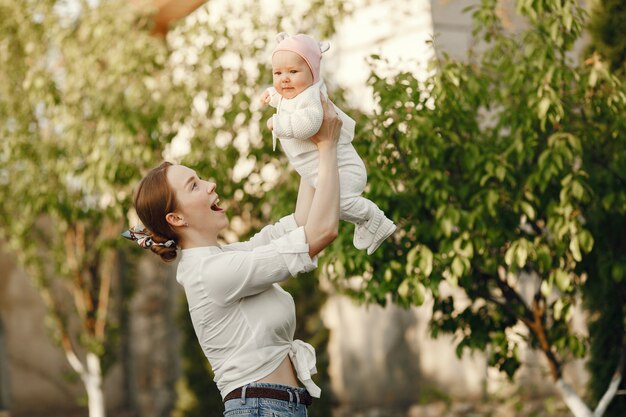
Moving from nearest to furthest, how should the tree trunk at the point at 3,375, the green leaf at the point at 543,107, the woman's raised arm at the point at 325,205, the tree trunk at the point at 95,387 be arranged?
the woman's raised arm at the point at 325,205, the green leaf at the point at 543,107, the tree trunk at the point at 95,387, the tree trunk at the point at 3,375

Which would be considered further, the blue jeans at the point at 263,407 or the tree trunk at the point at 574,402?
the tree trunk at the point at 574,402

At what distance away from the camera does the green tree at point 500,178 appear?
12.4ft

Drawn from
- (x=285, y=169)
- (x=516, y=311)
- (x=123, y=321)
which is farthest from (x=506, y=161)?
(x=123, y=321)

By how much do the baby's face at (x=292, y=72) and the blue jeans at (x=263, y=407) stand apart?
81 centimetres

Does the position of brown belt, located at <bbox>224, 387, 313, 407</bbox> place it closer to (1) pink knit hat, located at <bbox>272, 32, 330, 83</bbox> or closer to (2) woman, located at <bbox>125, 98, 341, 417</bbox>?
(2) woman, located at <bbox>125, 98, 341, 417</bbox>

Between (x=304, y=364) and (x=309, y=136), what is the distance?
67 centimetres

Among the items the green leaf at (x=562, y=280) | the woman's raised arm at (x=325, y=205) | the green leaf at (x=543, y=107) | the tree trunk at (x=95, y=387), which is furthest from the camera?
the tree trunk at (x=95, y=387)

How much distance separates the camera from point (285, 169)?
15.9 feet

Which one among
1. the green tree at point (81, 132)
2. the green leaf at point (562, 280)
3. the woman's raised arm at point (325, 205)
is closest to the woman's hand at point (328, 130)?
the woman's raised arm at point (325, 205)

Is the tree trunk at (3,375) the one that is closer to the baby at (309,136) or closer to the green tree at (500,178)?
the green tree at (500,178)

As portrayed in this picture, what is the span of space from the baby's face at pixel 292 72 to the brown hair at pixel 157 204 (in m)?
0.43

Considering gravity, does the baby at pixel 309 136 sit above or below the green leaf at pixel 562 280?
above

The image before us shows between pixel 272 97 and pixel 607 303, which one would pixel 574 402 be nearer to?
pixel 607 303

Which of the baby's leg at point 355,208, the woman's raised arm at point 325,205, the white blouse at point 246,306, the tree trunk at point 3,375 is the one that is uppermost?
the woman's raised arm at point 325,205
